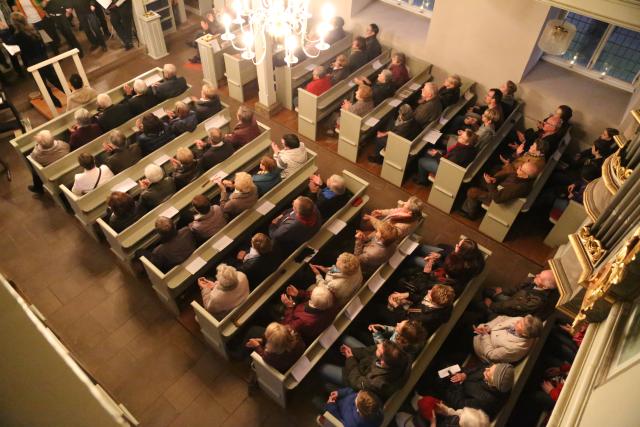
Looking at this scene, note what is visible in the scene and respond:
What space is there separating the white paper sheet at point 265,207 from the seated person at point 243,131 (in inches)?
41.6

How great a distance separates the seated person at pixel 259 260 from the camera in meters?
4.25

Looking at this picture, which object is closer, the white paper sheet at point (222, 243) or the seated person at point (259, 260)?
the seated person at point (259, 260)

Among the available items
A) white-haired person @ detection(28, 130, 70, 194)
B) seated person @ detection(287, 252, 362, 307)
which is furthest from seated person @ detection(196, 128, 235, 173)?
seated person @ detection(287, 252, 362, 307)

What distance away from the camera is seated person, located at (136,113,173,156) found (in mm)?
5523

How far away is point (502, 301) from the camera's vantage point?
437 cm

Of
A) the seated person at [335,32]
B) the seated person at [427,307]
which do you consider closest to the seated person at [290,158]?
the seated person at [427,307]

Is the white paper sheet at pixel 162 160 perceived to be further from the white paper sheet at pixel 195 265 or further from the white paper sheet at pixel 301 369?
the white paper sheet at pixel 301 369

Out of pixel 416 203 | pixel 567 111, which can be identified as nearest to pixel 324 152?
pixel 416 203

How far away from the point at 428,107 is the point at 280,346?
4.11 metres

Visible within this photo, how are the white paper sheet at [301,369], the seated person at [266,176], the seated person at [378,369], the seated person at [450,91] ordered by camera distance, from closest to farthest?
1. the seated person at [378,369]
2. the white paper sheet at [301,369]
3. the seated person at [266,176]
4. the seated person at [450,91]

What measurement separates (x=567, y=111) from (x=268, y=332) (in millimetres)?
4924

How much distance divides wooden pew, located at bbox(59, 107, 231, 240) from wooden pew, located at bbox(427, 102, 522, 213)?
10.8ft

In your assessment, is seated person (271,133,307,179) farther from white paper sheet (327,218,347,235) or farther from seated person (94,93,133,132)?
seated person (94,93,133,132)

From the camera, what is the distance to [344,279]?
13.6 feet
